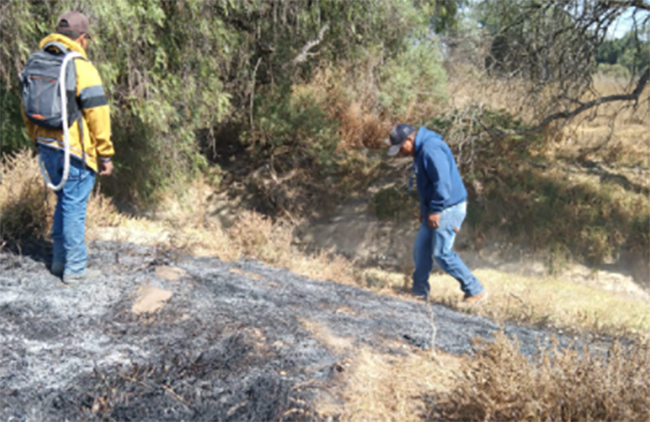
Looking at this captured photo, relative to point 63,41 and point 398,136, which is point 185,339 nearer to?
point 63,41

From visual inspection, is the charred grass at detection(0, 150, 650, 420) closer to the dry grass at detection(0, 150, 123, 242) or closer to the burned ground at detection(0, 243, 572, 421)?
the burned ground at detection(0, 243, 572, 421)

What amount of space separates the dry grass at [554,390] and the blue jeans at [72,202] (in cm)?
280

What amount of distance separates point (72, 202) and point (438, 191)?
11.0ft

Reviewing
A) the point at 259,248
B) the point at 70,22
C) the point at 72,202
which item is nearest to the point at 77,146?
the point at 72,202

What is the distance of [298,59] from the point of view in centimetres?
1099

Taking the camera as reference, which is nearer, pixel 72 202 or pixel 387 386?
pixel 387 386

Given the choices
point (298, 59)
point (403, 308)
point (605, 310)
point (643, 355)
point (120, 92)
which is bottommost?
point (605, 310)

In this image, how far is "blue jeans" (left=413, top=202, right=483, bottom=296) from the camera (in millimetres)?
5977

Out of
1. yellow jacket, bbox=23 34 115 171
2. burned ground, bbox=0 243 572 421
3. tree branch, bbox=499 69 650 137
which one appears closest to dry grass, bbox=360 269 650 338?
burned ground, bbox=0 243 572 421

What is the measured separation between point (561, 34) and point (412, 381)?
8447 mm

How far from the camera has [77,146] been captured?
4109mm

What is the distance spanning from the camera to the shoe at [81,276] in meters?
4.21

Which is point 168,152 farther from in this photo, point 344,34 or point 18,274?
point 18,274

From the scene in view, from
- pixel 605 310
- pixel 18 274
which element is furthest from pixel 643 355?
pixel 605 310
